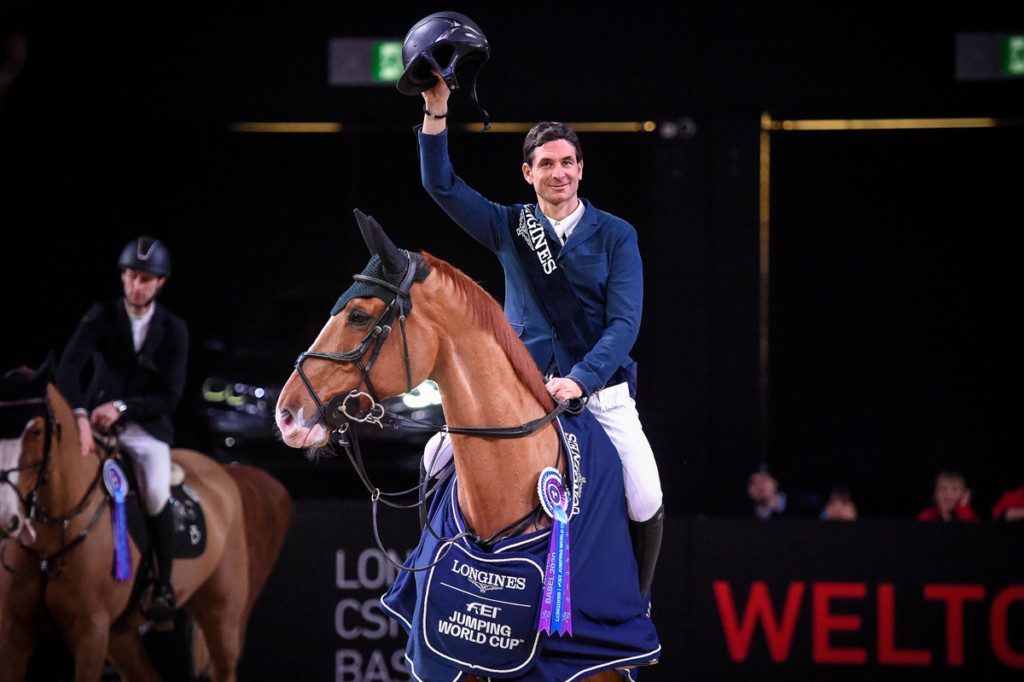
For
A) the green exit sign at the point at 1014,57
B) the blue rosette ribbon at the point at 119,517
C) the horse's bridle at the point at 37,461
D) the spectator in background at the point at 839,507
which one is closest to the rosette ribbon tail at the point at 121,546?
the blue rosette ribbon at the point at 119,517

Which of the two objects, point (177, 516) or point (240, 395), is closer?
point (177, 516)

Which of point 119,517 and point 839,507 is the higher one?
point 119,517

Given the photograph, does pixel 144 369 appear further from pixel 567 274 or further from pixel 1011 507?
pixel 1011 507

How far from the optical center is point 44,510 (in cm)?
495

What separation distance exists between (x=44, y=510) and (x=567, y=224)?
277 cm

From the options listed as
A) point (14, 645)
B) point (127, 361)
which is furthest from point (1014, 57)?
point (14, 645)

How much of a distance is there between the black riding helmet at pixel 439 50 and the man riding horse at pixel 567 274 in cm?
15

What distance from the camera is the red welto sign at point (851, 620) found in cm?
544

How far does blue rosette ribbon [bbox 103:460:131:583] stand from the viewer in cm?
516

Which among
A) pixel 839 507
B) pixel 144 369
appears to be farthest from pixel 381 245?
pixel 839 507

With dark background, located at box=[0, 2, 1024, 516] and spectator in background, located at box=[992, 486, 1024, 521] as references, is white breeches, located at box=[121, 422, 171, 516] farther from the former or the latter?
spectator in background, located at box=[992, 486, 1024, 521]

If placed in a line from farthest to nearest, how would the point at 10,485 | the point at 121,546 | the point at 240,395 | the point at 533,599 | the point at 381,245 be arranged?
the point at 240,395 → the point at 121,546 → the point at 10,485 → the point at 533,599 → the point at 381,245


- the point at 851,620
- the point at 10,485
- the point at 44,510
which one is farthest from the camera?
the point at 851,620

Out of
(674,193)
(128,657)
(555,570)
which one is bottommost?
(128,657)
